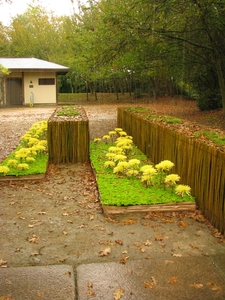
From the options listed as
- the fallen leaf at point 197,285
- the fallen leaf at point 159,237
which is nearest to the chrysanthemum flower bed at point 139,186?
the fallen leaf at point 159,237

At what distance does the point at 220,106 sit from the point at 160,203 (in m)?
14.5

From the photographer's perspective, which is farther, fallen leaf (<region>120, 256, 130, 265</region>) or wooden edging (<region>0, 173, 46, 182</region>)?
wooden edging (<region>0, 173, 46, 182</region>)

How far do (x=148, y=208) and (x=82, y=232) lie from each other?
98cm

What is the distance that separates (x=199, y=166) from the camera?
14.4ft

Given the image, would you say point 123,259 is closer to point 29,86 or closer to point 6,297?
point 6,297

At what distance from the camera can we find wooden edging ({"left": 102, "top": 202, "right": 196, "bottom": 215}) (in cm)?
438

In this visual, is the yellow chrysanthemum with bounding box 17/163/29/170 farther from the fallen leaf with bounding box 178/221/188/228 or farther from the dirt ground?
the fallen leaf with bounding box 178/221/188/228

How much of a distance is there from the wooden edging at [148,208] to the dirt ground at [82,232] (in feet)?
0.27

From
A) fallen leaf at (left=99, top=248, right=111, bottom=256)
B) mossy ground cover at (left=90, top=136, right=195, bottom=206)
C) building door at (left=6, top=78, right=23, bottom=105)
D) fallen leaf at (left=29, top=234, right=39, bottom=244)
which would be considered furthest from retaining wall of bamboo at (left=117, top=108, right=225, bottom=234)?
building door at (left=6, top=78, right=23, bottom=105)

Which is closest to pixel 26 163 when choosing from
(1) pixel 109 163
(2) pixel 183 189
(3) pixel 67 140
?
(3) pixel 67 140

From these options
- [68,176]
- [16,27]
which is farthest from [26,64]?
[68,176]

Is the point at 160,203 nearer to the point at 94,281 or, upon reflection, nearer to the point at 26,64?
the point at 94,281

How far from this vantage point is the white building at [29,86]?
26078 mm

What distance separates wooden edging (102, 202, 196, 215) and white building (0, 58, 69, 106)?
22613mm
